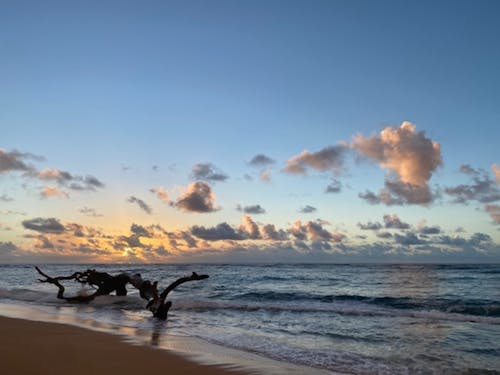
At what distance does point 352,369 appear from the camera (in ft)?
30.0

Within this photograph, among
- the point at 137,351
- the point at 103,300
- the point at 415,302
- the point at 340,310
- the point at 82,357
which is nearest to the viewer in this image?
the point at 82,357

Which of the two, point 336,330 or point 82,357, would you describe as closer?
point 82,357

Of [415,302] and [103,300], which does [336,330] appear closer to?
[415,302]

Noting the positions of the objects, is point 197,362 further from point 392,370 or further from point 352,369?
point 392,370

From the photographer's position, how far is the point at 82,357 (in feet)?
28.3

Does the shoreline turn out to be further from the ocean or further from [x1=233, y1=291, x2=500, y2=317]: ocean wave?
[x1=233, y1=291, x2=500, y2=317]: ocean wave

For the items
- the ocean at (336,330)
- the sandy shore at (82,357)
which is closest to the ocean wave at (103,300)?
the ocean at (336,330)

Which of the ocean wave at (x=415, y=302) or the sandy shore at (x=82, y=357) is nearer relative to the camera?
the sandy shore at (x=82, y=357)

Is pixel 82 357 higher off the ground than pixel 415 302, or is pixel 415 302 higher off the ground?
pixel 82 357

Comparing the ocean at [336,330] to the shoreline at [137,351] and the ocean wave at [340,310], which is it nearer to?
the ocean wave at [340,310]

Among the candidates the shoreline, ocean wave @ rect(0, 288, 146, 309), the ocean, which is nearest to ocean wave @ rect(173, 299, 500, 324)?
the ocean

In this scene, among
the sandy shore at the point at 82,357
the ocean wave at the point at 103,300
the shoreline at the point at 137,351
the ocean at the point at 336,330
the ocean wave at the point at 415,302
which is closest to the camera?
the sandy shore at the point at 82,357

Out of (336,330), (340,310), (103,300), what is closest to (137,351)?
(336,330)

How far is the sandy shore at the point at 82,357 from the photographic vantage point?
25.1 feet
